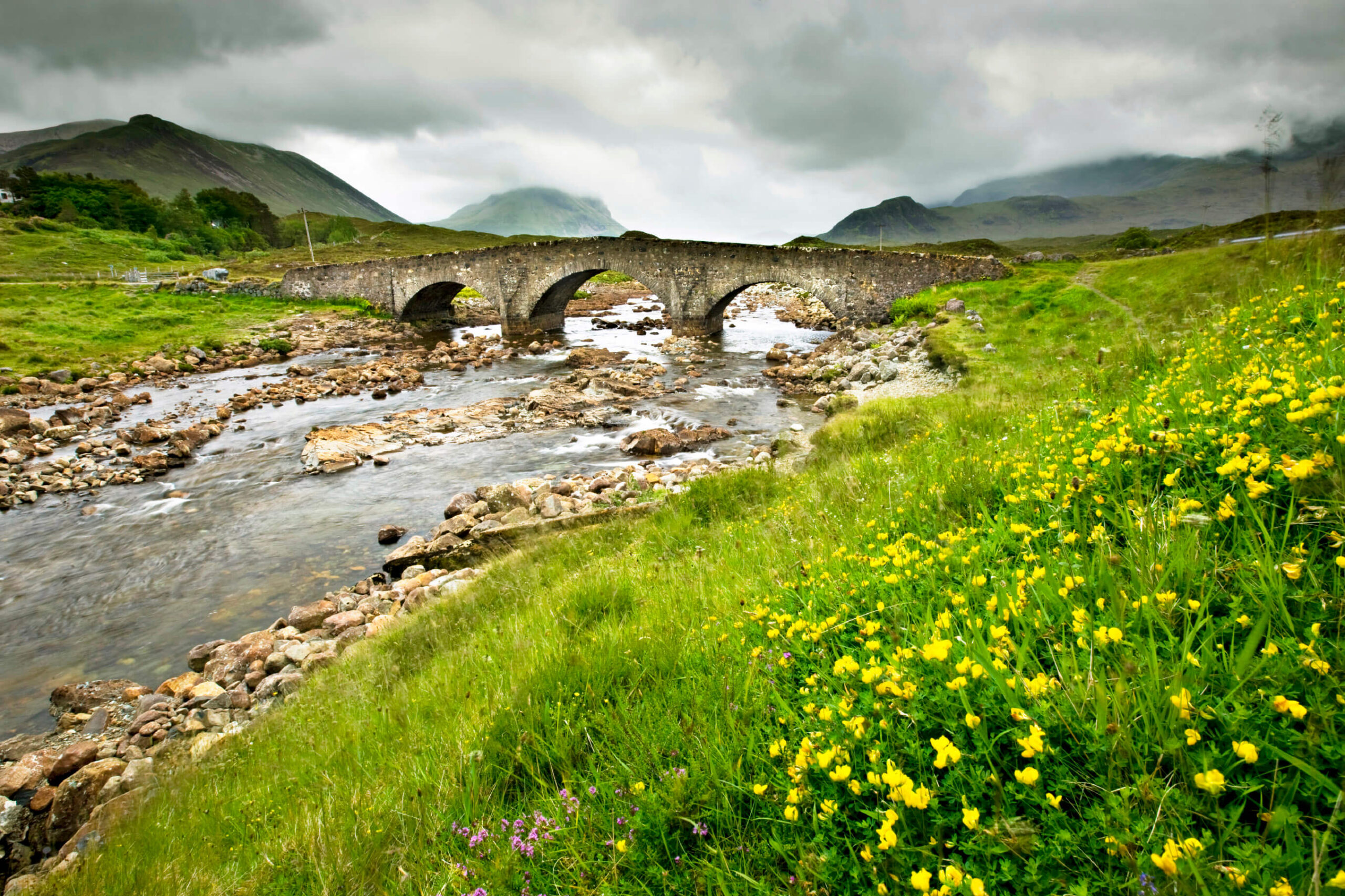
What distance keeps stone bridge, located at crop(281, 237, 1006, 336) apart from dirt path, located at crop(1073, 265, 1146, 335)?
350 centimetres

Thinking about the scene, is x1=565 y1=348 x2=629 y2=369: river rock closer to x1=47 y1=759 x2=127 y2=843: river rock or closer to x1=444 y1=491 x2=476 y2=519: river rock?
x1=444 y1=491 x2=476 y2=519: river rock

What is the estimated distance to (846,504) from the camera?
15.8 ft

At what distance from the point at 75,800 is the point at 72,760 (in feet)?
2.68

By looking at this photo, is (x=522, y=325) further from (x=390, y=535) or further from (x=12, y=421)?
(x=390, y=535)

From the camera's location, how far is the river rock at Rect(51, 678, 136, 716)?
260 inches

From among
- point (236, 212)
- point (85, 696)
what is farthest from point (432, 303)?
point (236, 212)

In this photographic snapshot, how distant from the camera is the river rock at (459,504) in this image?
11.3 meters

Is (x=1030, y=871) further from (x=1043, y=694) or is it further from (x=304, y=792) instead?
(x=304, y=792)

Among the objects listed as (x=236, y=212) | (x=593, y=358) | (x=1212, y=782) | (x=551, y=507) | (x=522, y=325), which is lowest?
(x=551, y=507)

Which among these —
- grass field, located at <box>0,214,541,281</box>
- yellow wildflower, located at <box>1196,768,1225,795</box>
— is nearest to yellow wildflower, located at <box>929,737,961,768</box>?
yellow wildflower, located at <box>1196,768,1225,795</box>

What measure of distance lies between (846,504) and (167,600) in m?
10.6

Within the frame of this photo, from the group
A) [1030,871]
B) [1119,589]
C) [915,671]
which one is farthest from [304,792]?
[1119,589]

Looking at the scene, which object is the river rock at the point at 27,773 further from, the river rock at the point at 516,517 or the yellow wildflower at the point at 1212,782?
the yellow wildflower at the point at 1212,782

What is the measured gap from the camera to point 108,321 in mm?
33406
